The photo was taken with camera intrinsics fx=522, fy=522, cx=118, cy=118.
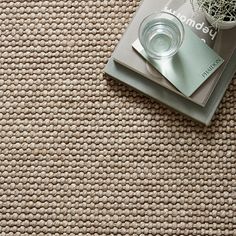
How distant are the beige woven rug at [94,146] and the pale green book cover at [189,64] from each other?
0.19 ft

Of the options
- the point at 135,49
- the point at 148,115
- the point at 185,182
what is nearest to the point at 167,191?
the point at 185,182

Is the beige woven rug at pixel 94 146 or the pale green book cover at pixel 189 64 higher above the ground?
the pale green book cover at pixel 189 64

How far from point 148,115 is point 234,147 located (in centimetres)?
16

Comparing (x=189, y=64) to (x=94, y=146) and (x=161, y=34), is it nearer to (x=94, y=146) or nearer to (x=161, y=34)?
(x=161, y=34)

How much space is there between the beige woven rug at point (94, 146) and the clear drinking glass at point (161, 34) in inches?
2.7

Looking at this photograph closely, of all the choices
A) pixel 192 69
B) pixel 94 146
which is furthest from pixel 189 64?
pixel 94 146

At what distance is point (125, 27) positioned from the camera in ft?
3.14

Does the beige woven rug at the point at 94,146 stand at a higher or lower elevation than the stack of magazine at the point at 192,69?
lower

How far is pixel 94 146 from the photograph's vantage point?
923 mm

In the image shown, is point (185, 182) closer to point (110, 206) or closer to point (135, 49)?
point (110, 206)

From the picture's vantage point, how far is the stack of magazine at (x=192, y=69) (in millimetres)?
901

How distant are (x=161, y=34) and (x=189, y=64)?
7 cm

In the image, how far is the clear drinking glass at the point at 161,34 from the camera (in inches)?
35.3

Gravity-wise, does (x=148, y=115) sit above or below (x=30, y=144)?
above
